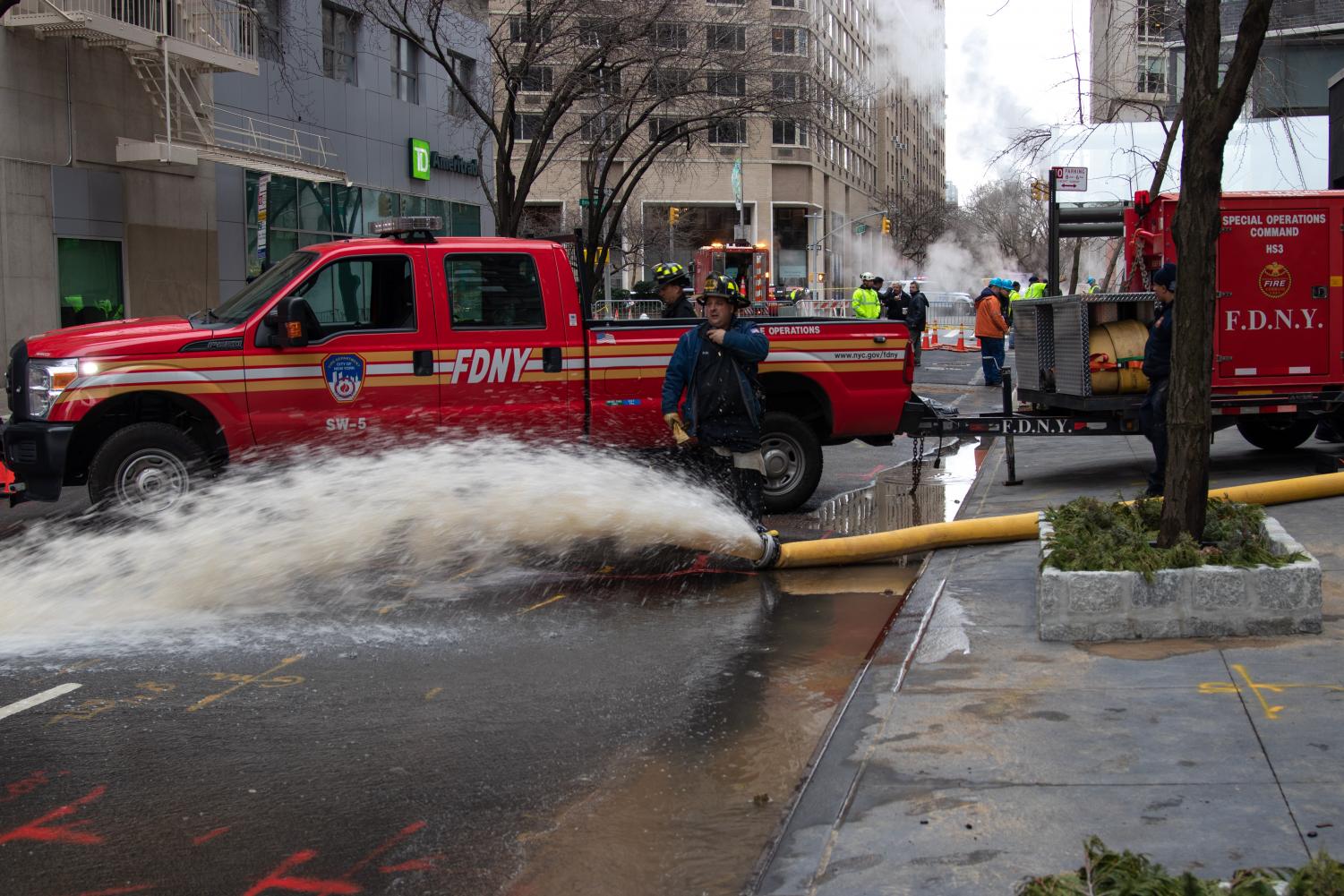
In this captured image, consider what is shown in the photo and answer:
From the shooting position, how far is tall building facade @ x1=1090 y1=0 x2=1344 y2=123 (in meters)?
16.7

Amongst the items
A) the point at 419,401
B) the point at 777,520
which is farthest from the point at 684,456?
the point at 419,401

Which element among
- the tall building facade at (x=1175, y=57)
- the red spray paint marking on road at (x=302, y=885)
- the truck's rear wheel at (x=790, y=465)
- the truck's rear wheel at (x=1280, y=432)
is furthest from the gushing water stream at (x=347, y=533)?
the truck's rear wheel at (x=1280, y=432)

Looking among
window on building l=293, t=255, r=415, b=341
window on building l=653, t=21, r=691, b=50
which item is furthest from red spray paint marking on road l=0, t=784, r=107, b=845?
window on building l=653, t=21, r=691, b=50

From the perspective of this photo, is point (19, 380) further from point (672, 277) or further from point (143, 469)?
point (672, 277)

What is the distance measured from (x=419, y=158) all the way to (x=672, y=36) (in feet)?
27.6

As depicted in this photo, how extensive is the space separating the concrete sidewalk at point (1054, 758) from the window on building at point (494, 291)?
159 inches

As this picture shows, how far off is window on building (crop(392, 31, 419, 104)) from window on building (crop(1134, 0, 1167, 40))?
17581mm

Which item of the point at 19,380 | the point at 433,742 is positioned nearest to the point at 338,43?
the point at 19,380

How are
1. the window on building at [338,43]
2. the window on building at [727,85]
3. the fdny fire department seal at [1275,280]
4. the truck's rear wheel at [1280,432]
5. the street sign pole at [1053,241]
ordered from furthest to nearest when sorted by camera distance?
the window on building at [338,43]
the window on building at [727,85]
the street sign pole at [1053,241]
the truck's rear wheel at [1280,432]
the fdny fire department seal at [1275,280]

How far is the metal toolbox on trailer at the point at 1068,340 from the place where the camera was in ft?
37.1

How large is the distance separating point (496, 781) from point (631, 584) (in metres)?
3.41

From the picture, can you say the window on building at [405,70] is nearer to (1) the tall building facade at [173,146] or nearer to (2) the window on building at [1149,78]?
(1) the tall building facade at [173,146]

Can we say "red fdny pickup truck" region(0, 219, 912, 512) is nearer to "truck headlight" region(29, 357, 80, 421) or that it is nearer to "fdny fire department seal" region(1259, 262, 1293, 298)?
"truck headlight" region(29, 357, 80, 421)

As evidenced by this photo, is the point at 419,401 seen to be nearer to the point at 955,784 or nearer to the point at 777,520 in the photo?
the point at 777,520
